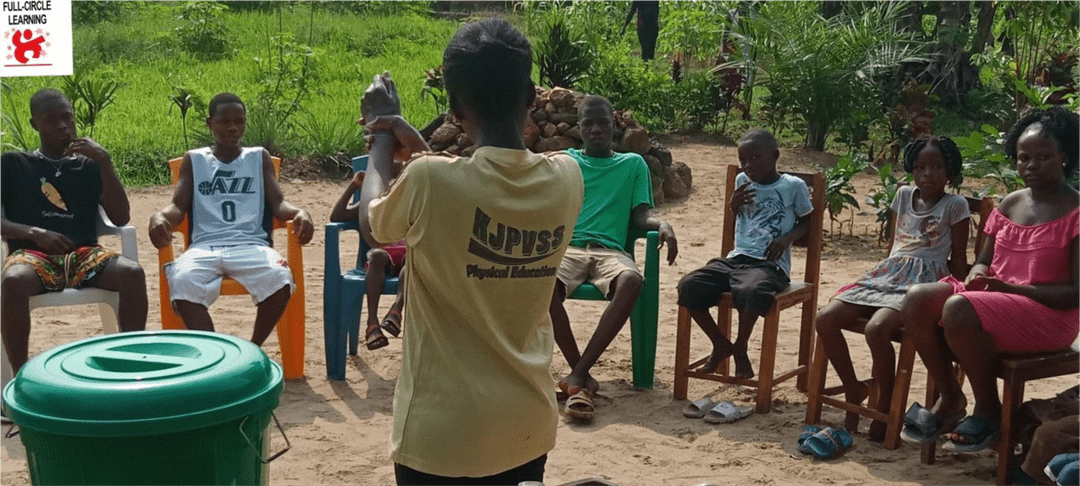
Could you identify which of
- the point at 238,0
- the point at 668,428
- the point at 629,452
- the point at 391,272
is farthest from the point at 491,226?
the point at 238,0

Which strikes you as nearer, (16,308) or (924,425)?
(924,425)

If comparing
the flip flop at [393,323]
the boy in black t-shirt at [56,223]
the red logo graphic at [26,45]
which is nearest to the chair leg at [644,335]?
the flip flop at [393,323]

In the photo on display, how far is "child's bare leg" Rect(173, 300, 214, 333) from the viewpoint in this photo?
480cm

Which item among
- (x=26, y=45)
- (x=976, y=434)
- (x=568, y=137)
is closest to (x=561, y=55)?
(x=568, y=137)

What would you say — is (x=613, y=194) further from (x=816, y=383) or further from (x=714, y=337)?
(x=816, y=383)

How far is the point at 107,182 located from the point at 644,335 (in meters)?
2.50

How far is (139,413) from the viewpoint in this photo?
7.88 feet

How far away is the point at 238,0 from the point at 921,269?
16086 mm

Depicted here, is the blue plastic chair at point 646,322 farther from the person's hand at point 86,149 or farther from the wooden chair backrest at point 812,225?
the person's hand at point 86,149

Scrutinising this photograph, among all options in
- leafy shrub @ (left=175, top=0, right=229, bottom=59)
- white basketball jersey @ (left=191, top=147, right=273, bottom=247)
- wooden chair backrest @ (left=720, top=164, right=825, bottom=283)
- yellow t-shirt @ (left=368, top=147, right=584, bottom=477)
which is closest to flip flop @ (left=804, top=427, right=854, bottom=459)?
wooden chair backrest @ (left=720, top=164, right=825, bottom=283)

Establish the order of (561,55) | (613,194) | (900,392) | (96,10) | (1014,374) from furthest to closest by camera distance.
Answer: (96,10), (561,55), (613,194), (900,392), (1014,374)

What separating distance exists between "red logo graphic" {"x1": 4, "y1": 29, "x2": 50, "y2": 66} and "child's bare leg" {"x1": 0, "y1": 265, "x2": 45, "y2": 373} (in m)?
2.54

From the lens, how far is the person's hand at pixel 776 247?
4805 mm

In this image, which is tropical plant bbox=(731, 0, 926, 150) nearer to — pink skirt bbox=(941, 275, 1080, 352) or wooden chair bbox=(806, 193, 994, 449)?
wooden chair bbox=(806, 193, 994, 449)
